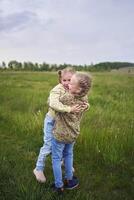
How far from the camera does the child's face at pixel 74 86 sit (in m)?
4.50

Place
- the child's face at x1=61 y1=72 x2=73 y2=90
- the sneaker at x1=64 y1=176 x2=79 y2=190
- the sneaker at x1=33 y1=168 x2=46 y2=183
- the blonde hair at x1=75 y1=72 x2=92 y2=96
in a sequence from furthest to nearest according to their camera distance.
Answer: the sneaker at x1=33 y1=168 x2=46 y2=183, the sneaker at x1=64 y1=176 x2=79 y2=190, the child's face at x1=61 y1=72 x2=73 y2=90, the blonde hair at x1=75 y1=72 x2=92 y2=96

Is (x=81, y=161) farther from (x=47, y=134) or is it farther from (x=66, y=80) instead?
(x=66, y=80)

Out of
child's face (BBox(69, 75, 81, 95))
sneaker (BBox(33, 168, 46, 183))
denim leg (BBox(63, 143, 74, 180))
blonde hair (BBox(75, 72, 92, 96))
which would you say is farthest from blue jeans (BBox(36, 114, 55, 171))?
blonde hair (BBox(75, 72, 92, 96))

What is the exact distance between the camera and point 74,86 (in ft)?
14.8

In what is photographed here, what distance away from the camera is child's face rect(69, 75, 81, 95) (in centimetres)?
450

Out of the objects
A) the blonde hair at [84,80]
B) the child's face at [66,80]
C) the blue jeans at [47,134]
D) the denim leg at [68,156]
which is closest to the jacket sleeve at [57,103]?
the child's face at [66,80]

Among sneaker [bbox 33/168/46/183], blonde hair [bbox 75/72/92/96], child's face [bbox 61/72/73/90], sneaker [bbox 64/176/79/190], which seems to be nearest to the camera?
blonde hair [bbox 75/72/92/96]

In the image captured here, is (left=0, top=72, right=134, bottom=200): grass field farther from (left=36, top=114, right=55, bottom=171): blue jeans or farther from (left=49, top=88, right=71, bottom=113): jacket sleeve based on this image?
(left=49, top=88, right=71, bottom=113): jacket sleeve

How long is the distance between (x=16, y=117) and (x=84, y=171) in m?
3.71

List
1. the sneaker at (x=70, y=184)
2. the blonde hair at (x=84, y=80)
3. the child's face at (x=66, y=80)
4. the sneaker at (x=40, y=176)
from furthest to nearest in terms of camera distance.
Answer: the sneaker at (x=40, y=176) → the sneaker at (x=70, y=184) → the child's face at (x=66, y=80) → the blonde hair at (x=84, y=80)

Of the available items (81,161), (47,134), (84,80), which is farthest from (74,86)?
(81,161)

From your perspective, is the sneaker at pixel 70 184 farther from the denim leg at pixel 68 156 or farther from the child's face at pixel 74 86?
the child's face at pixel 74 86

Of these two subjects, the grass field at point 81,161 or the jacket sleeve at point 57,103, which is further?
the grass field at point 81,161

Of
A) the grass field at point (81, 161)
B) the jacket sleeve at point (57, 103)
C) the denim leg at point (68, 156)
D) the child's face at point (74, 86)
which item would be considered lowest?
the grass field at point (81, 161)
